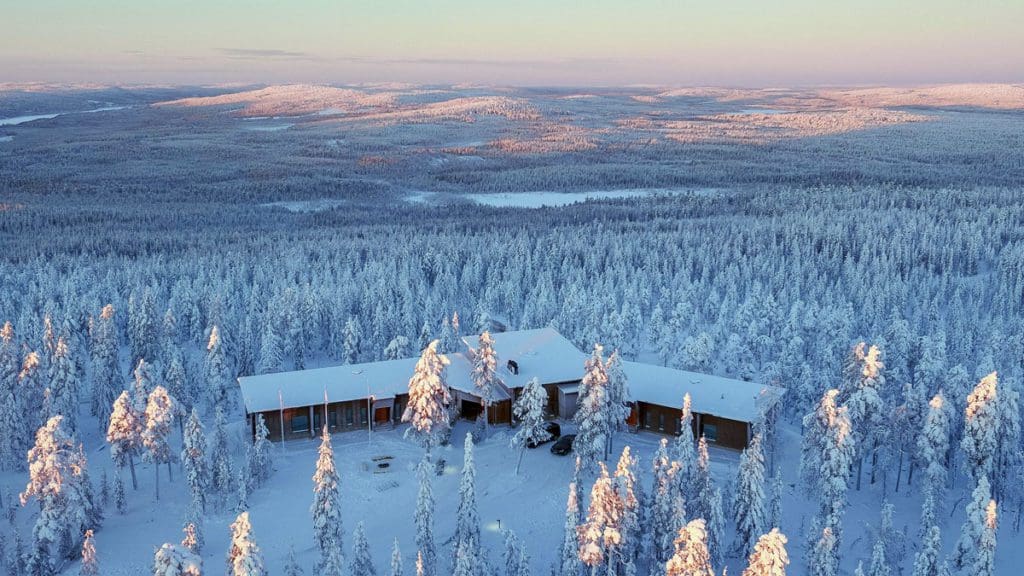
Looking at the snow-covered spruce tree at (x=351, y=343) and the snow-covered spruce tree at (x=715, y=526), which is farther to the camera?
the snow-covered spruce tree at (x=351, y=343)

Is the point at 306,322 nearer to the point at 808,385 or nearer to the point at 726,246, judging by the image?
the point at 808,385

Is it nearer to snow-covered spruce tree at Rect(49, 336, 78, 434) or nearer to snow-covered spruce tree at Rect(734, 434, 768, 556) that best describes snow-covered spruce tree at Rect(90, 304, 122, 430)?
snow-covered spruce tree at Rect(49, 336, 78, 434)

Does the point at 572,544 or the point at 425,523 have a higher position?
the point at 572,544

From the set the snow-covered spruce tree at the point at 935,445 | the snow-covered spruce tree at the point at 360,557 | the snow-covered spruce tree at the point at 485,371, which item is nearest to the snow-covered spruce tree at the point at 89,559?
the snow-covered spruce tree at the point at 360,557

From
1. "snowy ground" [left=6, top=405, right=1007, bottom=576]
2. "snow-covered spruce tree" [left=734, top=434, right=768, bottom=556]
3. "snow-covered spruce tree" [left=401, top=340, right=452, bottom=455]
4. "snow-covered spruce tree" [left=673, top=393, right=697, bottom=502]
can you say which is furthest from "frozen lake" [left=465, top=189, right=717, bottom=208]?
"snow-covered spruce tree" [left=734, top=434, right=768, bottom=556]

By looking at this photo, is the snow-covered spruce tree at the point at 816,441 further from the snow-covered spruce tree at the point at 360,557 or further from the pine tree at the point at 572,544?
the snow-covered spruce tree at the point at 360,557

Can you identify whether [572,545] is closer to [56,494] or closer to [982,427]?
[982,427]

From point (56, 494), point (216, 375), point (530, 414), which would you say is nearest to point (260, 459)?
point (56, 494)
